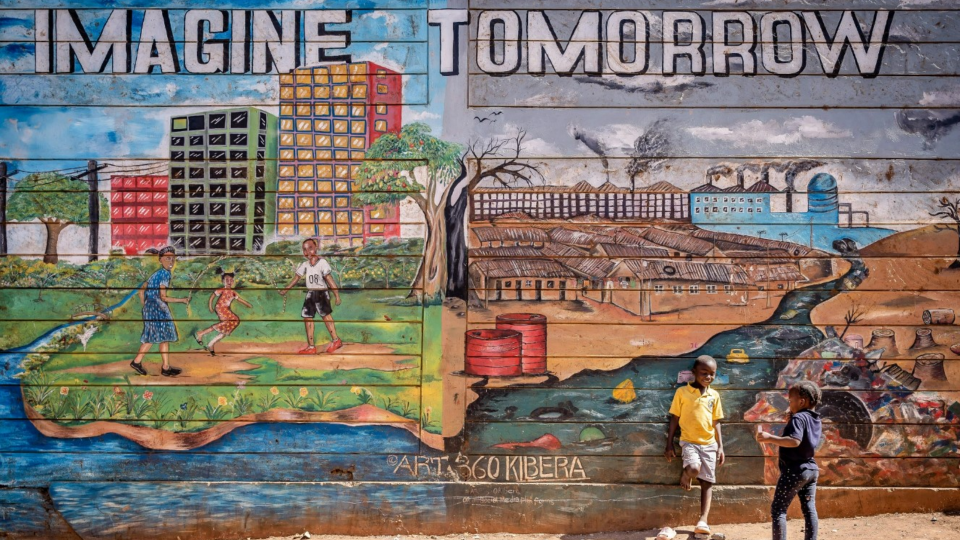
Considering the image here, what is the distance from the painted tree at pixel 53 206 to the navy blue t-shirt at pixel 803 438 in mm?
4955

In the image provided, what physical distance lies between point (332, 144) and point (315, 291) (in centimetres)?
110

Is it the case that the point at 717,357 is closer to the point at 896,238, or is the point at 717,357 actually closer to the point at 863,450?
the point at 863,450

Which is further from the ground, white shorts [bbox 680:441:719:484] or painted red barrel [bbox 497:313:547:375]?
painted red barrel [bbox 497:313:547:375]

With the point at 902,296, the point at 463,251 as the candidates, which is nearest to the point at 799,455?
the point at 902,296

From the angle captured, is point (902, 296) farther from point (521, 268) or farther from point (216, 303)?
point (216, 303)

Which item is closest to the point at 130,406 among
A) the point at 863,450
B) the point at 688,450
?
the point at 688,450

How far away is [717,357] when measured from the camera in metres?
5.30

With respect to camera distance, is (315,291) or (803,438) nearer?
(803,438)

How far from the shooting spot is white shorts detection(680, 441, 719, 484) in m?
5.05

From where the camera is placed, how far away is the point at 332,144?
17.6 ft

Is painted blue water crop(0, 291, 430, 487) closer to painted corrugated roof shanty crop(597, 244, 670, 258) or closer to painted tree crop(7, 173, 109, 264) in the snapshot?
painted tree crop(7, 173, 109, 264)

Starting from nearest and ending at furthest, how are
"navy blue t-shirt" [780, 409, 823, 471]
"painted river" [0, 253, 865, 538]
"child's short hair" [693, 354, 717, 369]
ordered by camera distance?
1. "navy blue t-shirt" [780, 409, 823, 471]
2. "child's short hair" [693, 354, 717, 369]
3. "painted river" [0, 253, 865, 538]

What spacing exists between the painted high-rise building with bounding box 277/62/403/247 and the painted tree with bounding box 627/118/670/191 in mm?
1766

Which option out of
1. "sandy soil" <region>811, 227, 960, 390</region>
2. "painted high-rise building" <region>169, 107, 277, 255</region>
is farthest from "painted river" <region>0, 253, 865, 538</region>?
"painted high-rise building" <region>169, 107, 277, 255</region>
